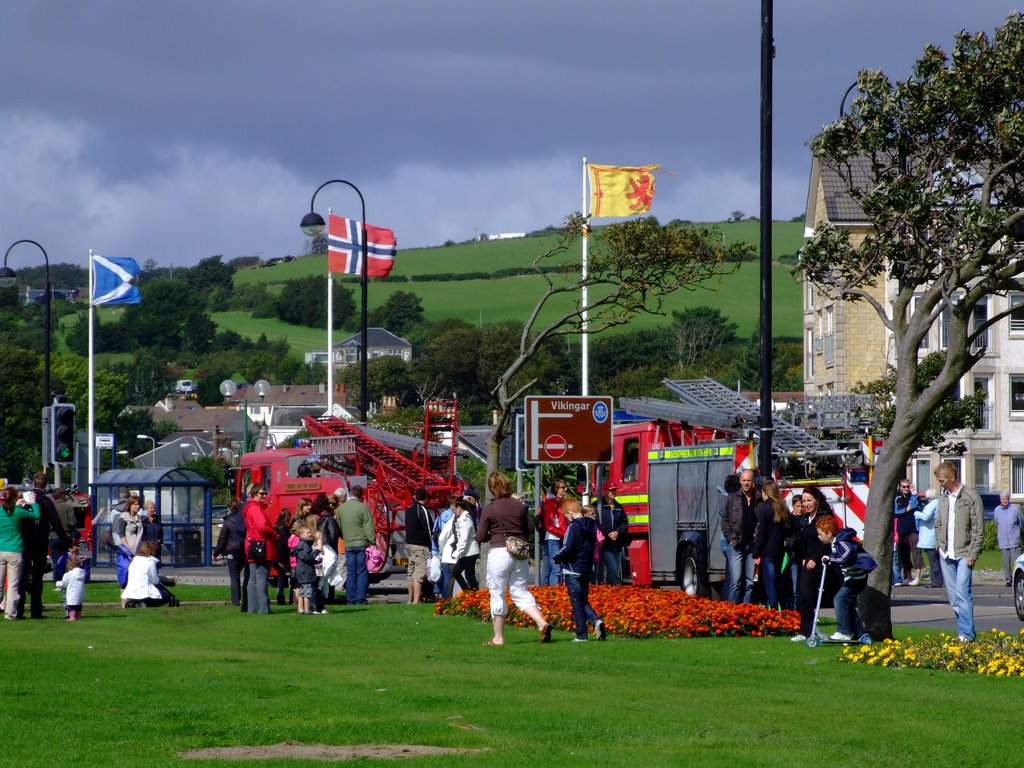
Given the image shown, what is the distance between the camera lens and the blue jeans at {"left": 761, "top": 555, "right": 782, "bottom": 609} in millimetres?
19484

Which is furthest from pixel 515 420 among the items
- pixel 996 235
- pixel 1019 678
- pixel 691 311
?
pixel 691 311

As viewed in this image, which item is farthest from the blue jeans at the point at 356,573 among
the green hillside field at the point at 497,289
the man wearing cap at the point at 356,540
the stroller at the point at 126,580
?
the green hillside field at the point at 497,289

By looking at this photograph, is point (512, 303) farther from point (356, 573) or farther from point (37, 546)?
point (37, 546)

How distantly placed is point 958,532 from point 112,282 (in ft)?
149

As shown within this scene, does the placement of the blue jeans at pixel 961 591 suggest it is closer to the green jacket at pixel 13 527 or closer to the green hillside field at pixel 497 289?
the green jacket at pixel 13 527

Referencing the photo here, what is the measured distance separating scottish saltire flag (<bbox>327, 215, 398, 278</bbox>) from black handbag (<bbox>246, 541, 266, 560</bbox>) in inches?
941

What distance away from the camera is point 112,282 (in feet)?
190

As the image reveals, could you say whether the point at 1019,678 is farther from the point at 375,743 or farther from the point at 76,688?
the point at 76,688

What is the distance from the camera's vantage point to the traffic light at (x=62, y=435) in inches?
1126

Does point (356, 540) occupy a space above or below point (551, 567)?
above

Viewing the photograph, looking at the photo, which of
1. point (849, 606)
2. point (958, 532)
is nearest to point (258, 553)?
point (849, 606)

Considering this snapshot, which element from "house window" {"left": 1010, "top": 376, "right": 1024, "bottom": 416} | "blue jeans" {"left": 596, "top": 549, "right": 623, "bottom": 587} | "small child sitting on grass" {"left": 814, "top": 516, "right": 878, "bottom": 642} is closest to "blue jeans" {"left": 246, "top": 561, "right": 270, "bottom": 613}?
"blue jeans" {"left": 596, "top": 549, "right": 623, "bottom": 587}

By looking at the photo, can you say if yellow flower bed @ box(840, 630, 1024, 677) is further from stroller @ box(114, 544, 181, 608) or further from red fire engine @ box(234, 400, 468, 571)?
red fire engine @ box(234, 400, 468, 571)

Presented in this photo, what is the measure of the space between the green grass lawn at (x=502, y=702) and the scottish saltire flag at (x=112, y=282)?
40583mm
